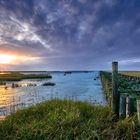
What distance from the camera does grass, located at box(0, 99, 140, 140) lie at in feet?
29.3

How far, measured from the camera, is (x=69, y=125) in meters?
9.60

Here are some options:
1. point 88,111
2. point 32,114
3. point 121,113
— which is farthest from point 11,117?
point 121,113

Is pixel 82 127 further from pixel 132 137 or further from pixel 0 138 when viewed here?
pixel 0 138

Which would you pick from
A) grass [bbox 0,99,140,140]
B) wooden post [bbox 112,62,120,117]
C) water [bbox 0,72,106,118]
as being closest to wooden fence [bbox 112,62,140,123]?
wooden post [bbox 112,62,120,117]

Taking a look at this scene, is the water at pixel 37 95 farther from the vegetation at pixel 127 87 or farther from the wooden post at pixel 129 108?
the wooden post at pixel 129 108

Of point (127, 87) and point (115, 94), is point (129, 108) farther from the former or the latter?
point (127, 87)

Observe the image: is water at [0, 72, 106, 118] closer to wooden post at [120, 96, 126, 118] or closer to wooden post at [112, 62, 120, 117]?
wooden post at [112, 62, 120, 117]

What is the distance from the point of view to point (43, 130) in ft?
30.3

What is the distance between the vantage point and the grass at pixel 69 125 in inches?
352

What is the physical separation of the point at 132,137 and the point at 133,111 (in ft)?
5.19

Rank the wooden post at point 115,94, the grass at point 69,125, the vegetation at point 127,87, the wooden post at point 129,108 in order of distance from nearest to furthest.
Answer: the grass at point 69,125 → the wooden post at point 129,108 → the wooden post at point 115,94 → the vegetation at point 127,87

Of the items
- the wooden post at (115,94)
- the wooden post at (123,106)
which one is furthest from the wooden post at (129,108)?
the wooden post at (115,94)

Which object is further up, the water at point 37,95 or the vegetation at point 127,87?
the vegetation at point 127,87

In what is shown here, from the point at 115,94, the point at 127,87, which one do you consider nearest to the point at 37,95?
the point at 127,87
